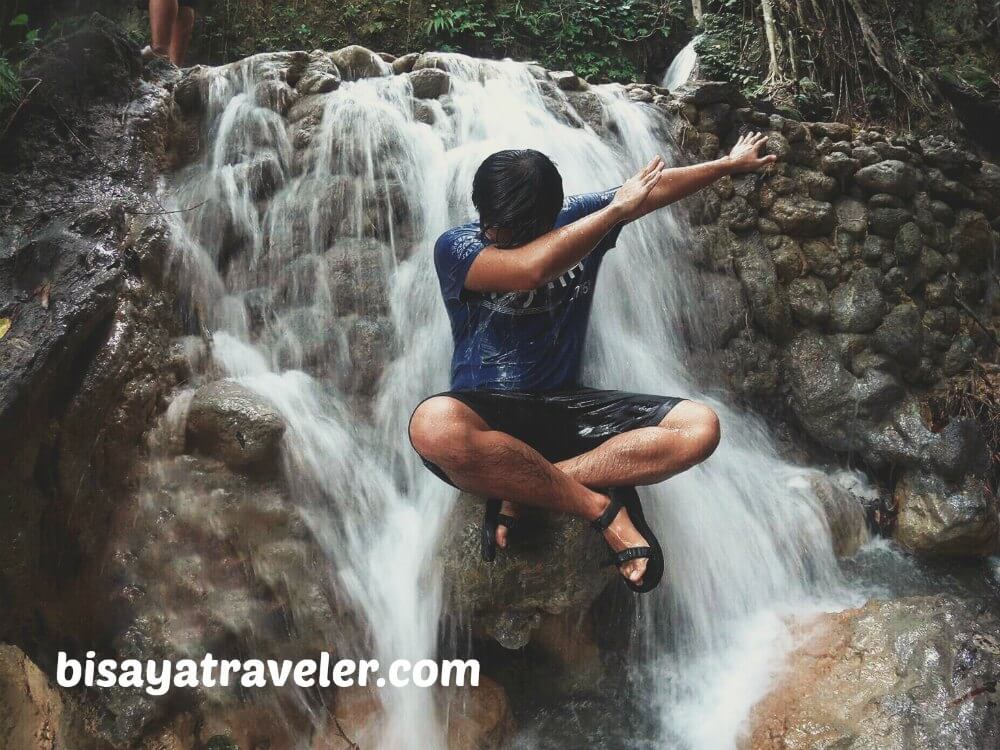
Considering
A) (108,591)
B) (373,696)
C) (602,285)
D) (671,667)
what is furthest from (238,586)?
(602,285)

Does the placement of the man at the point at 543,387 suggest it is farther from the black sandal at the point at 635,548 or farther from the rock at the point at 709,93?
the rock at the point at 709,93

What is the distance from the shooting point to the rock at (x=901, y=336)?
4.27 meters

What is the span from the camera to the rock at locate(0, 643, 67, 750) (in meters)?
2.23

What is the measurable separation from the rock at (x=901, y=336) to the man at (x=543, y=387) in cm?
203

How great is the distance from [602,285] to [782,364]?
4.13 feet

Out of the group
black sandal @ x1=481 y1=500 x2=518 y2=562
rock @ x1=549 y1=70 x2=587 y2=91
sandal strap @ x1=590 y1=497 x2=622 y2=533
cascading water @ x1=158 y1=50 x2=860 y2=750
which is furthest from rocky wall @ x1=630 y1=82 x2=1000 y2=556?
black sandal @ x1=481 y1=500 x2=518 y2=562

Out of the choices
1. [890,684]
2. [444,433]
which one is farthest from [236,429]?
[890,684]

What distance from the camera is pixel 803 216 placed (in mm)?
4484

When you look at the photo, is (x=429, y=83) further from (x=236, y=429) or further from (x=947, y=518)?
(x=947, y=518)

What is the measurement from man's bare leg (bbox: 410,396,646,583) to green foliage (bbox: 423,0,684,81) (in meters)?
6.73

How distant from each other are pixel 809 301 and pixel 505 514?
2.73m

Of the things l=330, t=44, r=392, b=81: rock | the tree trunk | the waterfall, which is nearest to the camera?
l=330, t=44, r=392, b=81: rock

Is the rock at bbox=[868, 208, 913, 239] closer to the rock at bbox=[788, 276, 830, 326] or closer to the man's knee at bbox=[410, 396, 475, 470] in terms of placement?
the rock at bbox=[788, 276, 830, 326]

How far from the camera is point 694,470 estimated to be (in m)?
3.47
